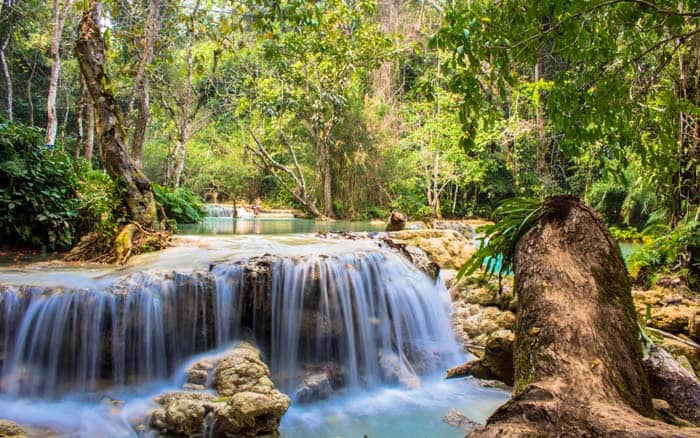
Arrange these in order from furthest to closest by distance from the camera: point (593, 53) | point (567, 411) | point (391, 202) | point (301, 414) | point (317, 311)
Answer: point (391, 202), point (317, 311), point (301, 414), point (593, 53), point (567, 411)

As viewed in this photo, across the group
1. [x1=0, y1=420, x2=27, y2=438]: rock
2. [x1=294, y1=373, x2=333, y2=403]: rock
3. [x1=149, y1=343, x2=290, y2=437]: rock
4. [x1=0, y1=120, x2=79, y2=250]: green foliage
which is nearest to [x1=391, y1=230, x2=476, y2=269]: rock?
[x1=294, y1=373, x2=333, y2=403]: rock

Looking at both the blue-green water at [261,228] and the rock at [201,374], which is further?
the blue-green water at [261,228]

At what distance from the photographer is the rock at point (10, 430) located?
9.92 ft

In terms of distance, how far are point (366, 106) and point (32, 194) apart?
44.3 ft

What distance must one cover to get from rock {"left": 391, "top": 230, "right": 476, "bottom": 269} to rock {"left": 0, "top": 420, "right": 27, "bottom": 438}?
6.15 m

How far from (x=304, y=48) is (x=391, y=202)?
729cm

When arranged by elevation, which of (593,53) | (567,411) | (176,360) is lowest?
(176,360)

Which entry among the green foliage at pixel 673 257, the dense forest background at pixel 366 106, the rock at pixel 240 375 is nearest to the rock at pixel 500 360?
the dense forest background at pixel 366 106

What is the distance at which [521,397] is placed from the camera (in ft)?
3.16

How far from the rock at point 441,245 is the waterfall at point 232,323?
70.8 inches

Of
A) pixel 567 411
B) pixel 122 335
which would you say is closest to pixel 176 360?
pixel 122 335

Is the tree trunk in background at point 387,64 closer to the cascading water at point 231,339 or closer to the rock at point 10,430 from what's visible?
the cascading water at point 231,339

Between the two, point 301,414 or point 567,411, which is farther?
point 301,414

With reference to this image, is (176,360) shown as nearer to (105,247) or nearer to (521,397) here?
(105,247)
